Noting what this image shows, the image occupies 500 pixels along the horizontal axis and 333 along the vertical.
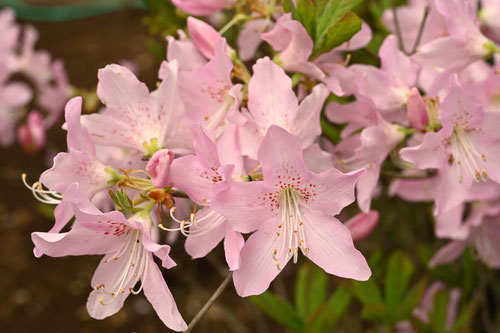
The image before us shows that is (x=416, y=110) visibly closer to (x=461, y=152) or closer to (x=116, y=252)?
(x=461, y=152)

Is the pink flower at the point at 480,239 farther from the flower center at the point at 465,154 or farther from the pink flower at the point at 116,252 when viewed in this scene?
the pink flower at the point at 116,252

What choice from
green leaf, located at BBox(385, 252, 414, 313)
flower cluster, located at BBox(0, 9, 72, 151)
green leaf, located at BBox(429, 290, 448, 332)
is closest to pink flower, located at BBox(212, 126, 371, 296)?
green leaf, located at BBox(385, 252, 414, 313)

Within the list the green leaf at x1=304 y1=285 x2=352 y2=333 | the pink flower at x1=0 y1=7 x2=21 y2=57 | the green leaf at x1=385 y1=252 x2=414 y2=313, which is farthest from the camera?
the pink flower at x1=0 y1=7 x2=21 y2=57

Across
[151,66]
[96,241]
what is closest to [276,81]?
[96,241]

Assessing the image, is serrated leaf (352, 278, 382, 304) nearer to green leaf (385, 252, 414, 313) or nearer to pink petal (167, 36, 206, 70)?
green leaf (385, 252, 414, 313)

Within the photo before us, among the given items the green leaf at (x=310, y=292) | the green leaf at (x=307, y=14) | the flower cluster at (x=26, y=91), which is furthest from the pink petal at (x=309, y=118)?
the flower cluster at (x=26, y=91)
